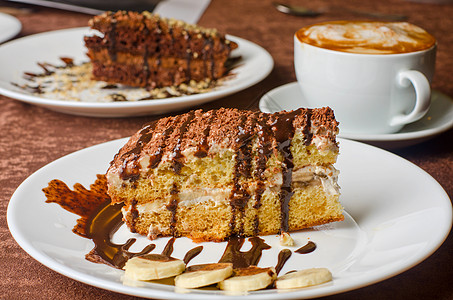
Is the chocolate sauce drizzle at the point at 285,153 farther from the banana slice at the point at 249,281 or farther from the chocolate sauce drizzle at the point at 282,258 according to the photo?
the banana slice at the point at 249,281

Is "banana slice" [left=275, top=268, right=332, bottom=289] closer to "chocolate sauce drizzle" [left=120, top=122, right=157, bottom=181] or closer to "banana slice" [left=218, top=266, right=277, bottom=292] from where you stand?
"banana slice" [left=218, top=266, right=277, bottom=292]

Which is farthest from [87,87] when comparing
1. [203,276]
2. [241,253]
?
[203,276]

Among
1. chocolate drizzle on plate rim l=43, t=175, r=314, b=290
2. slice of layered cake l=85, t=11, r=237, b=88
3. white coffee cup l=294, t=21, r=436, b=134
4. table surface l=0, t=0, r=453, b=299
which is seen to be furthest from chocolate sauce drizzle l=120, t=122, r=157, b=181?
slice of layered cake l=85, t=11, r=237, b=88

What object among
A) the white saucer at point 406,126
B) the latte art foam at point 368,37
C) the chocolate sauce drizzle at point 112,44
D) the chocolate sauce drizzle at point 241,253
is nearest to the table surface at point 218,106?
the white saucer at point 406,126

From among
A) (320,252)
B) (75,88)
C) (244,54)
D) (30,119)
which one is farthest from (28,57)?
(320,252)

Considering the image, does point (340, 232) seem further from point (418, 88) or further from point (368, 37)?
point (368, 37)

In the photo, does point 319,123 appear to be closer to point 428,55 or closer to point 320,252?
point 320,252
